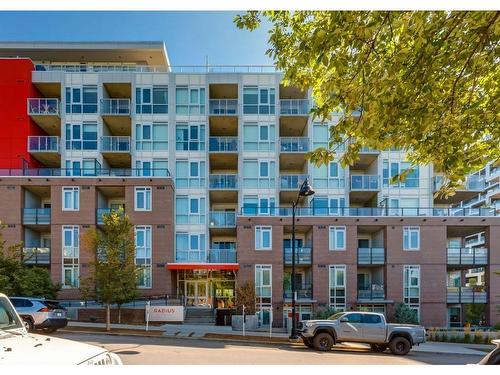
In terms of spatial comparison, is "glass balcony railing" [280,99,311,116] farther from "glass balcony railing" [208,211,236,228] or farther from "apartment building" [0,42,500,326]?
"glass balcony railing" [208,211,236,228]

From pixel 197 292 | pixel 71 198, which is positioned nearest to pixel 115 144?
pixel 71 198

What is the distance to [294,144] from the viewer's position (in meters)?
29.2

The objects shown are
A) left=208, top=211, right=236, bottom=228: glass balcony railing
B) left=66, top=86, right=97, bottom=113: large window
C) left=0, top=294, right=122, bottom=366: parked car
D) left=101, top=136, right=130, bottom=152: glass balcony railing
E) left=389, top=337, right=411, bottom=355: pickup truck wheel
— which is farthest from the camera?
left=66, top=86, right=97, bottom=113: large window

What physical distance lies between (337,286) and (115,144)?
54.3 ft

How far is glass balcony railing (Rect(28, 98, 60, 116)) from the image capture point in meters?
28.1

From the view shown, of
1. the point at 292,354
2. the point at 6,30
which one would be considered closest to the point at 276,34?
the point at 292,354

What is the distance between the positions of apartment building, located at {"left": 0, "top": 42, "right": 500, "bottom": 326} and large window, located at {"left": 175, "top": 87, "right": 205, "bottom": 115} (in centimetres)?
7

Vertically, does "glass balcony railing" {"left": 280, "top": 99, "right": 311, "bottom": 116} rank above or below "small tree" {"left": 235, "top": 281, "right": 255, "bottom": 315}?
above

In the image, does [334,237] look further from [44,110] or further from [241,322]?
[44,110]

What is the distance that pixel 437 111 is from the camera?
584 cm

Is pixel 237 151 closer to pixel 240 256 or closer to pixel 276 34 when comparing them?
pixel 240 256

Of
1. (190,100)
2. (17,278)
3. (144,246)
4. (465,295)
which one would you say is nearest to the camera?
(17,278)

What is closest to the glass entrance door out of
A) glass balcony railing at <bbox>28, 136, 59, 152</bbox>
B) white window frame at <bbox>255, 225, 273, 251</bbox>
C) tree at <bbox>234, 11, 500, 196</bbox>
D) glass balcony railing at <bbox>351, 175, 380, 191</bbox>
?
white window frame at <bbox>255, 225, 273, 251</bbox>

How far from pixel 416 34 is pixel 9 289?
19.1m
